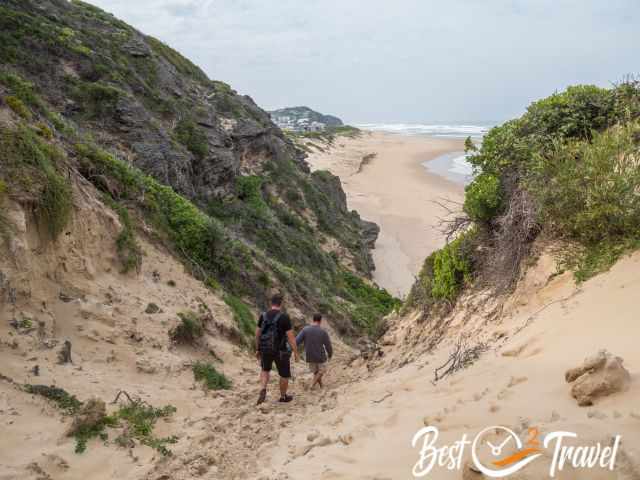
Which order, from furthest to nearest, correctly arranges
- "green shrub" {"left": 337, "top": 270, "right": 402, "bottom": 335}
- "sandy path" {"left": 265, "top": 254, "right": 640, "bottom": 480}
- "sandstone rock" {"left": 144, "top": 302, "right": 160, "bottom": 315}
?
1. "green shrub" {"left": 337, "top": 270, "right": 402, "bottom": 335}
2. "sandstone rock" {"left": 144, "top": 302, "right": 160, "bottom": 315}
3. "sandy path" {"left": 265, "top": 254, "right": 640, "bottom": 480}

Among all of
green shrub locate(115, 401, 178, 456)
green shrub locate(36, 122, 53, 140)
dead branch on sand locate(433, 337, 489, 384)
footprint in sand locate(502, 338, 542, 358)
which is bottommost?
green shrub locate(115, 401, 178, 456)

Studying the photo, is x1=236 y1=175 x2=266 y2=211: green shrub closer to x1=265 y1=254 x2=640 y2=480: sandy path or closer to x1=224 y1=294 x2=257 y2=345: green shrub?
x1=224 y1=294 x2=257 y2=345: green shrub

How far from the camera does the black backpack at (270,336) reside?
709 cm

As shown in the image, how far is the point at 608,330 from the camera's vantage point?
16.6ft

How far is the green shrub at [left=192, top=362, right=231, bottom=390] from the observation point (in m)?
7.58

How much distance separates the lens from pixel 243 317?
1093 centimetres

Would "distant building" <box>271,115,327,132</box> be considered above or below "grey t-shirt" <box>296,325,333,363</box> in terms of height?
above

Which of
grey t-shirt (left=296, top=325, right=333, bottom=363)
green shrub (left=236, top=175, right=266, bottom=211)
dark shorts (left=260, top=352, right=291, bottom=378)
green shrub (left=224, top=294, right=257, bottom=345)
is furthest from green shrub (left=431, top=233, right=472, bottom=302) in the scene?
green shrub (left=236, top=175, right=266, bottom=211)

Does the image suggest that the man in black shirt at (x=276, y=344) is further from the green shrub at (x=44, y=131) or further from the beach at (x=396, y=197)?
the green shrub at (x=44, y=131)

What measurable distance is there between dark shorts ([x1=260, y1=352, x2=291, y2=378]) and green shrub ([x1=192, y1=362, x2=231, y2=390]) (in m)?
0.99

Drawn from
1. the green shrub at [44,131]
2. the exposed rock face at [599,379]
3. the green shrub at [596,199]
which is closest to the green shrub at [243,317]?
the green shrub at [44,131]

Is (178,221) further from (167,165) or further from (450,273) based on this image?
(450,273)

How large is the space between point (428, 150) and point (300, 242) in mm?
70556

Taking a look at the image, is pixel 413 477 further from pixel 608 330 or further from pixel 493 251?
pixel 493 251
